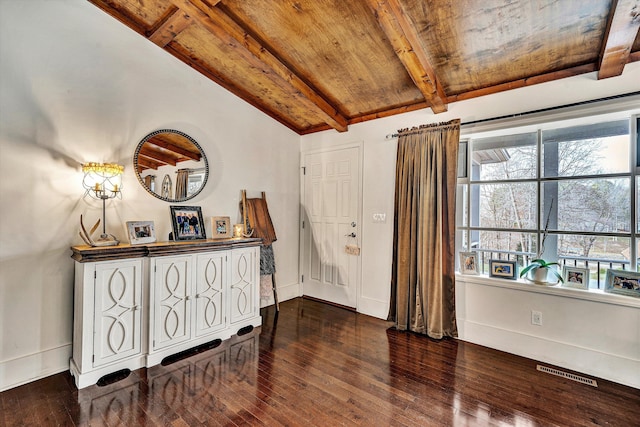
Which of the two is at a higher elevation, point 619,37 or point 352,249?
point 619,37

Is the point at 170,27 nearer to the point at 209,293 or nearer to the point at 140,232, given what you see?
the point at 140,232

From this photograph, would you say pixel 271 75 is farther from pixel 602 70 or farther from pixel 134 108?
pixel 602 70

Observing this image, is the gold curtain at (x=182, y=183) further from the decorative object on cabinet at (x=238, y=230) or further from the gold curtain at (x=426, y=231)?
the gold curtain at (x=426, y=231)

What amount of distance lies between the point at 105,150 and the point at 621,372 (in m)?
4.61

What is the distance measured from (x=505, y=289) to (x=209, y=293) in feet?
9.36

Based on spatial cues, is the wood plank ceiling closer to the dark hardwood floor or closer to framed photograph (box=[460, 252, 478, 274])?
framed photograph (box=[460, 252, 478, 274])

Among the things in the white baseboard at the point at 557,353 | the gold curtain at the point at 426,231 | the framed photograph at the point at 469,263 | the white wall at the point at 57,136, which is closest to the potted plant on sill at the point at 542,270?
the framed photograph at the point at 469,263

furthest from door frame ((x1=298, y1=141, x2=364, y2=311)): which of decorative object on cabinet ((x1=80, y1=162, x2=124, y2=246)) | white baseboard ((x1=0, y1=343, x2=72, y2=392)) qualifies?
white baseboard ((x1=0, y1=343, x2=72, y2=392))

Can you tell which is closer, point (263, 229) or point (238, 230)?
point (238, 230)

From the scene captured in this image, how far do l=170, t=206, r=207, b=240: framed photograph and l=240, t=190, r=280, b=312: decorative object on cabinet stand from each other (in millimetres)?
626

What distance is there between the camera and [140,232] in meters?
2.59

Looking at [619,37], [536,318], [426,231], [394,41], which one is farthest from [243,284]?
[619,37]

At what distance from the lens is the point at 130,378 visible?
2.23m

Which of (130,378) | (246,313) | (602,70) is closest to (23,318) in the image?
(130,378)
